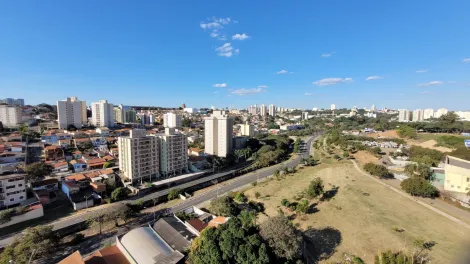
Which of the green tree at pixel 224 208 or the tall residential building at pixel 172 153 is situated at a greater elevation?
the tall residential building at pixel 172 153

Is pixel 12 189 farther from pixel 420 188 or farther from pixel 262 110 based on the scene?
pixel 262 110

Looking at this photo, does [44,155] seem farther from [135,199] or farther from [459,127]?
[459,127]

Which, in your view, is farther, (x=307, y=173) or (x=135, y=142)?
(x=307, y=173)

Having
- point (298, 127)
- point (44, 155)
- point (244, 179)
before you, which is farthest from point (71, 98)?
point (298, 127)

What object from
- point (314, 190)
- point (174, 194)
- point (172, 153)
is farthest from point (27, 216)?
point (314, 190)

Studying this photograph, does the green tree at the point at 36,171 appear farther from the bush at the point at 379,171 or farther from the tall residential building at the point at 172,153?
the bush at the point at 379,171

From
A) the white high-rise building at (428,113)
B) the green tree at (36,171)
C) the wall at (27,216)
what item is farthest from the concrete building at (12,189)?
the white high-rise building at (428,113)
